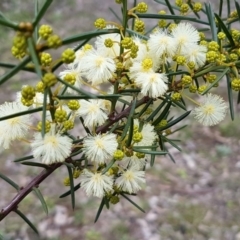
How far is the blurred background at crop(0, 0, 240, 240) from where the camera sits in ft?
5.59

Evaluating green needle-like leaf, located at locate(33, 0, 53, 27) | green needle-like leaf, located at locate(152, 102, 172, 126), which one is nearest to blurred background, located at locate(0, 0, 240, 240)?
green needle-like leaf, located at locate(152, 102, 172, 126)

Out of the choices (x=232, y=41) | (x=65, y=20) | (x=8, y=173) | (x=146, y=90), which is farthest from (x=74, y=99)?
(x=65, y=20)

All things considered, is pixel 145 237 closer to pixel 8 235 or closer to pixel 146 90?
pixel 8 235

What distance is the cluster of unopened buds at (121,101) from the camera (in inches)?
16.6

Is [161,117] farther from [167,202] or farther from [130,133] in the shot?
[167,202]

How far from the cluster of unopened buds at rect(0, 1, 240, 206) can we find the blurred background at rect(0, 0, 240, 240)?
1256 mm

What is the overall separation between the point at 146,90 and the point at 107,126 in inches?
2.6

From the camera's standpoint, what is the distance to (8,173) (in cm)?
195

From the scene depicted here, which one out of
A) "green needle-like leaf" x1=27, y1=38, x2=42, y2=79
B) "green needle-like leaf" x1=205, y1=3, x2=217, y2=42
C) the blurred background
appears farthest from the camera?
the blurred background

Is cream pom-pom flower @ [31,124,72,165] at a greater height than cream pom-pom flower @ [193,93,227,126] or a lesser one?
lesser

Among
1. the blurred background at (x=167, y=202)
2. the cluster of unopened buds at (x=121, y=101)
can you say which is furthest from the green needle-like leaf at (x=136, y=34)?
the blurred background at (x=167, y=202)

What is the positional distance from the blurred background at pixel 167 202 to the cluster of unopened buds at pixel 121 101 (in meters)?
1.26

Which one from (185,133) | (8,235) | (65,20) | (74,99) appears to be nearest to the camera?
(74,99)

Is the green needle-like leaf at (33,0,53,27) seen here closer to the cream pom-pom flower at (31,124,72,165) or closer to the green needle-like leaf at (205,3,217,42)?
the cream pom-pom flower at (31,124,72,165)
